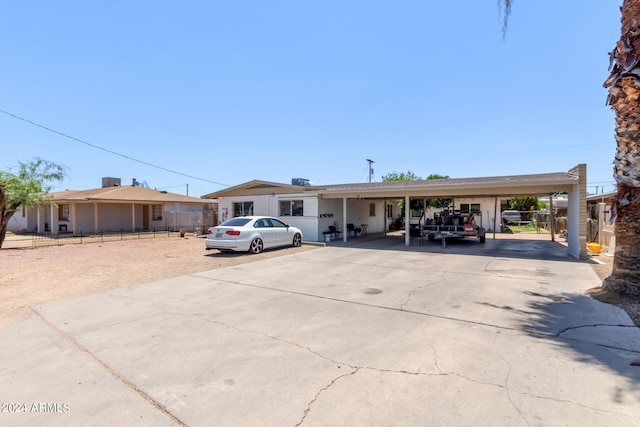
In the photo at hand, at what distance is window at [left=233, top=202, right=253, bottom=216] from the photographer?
19.8 m

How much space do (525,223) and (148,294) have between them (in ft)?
108

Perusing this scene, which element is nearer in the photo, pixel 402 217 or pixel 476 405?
pixel 476 405

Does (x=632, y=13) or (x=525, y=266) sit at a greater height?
(x=632, y=13)

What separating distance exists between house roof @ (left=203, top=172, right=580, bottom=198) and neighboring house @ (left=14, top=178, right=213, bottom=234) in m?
10.1

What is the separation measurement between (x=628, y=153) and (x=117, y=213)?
29.7 metres

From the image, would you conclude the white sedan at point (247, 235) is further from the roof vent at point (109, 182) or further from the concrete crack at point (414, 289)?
the roof vent at point (109, 182)

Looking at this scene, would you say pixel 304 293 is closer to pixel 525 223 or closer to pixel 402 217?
pixel 402 217

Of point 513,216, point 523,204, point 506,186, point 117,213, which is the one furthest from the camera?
point 523,204

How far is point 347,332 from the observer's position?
4.60 metres

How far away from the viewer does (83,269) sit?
389 inches

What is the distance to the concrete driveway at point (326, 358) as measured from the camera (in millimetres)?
2773

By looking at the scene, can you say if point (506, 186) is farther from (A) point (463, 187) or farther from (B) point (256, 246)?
(B) point (256, 246)

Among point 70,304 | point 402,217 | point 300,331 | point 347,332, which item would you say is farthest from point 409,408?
point 402,217

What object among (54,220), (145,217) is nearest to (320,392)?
(54,220)
